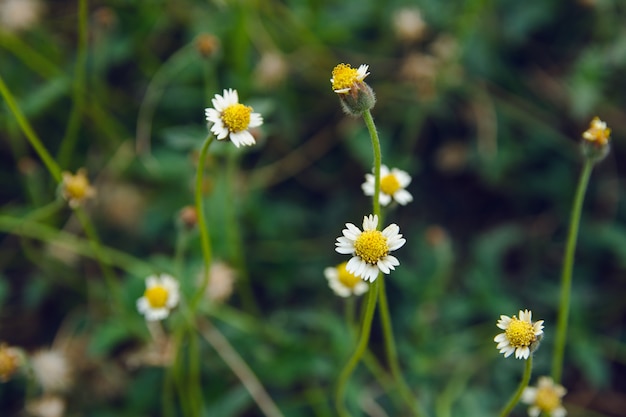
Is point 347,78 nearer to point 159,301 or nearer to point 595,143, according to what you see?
point 595,143

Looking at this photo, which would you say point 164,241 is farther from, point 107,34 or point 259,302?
point 107,34

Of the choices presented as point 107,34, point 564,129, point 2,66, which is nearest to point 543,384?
point 564,129

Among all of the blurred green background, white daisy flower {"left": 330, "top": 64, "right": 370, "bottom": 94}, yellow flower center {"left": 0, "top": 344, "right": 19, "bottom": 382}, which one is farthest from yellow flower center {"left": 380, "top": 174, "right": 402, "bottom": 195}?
yellow flower center {"left": 0, "top": 344, "right": 19, "bottom": 382}

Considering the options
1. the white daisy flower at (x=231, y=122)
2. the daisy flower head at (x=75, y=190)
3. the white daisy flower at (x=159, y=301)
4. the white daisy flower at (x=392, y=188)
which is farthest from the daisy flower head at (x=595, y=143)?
the daisy flower head at (x=75, y=190)

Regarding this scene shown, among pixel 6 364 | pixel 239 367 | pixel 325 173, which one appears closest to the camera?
pixel 6 364

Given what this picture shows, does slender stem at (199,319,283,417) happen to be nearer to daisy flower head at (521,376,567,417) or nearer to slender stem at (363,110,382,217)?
daisy flower head at (521,376,567,417)

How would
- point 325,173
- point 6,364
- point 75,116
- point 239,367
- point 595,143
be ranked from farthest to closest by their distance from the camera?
1. point 325,173
2. point 75,116
3. point 239,367
4. point 6,364
5. point 595,143

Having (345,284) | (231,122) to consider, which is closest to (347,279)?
(345,284)
